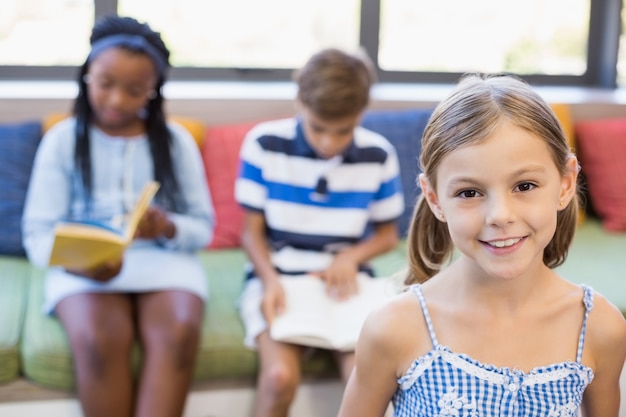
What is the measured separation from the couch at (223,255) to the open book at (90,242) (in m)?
0.20

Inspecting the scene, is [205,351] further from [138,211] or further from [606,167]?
[606,167]

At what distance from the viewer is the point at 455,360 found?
1.30 metres

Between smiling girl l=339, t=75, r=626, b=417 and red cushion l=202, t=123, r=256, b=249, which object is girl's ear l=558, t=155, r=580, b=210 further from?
red cushion l=202, t=123, r=256, b=249

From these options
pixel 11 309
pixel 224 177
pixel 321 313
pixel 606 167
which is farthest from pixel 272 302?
pixel 606 167

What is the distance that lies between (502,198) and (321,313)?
3.33 ft

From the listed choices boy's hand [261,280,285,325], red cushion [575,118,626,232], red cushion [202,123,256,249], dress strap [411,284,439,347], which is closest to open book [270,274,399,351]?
boy's hand [261,280,285,325]

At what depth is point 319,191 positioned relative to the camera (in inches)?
89.9

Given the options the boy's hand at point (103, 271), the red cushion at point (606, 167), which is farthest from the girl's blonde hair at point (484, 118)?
the red cushion at point (606, 167)

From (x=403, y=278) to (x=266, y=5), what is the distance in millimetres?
1941

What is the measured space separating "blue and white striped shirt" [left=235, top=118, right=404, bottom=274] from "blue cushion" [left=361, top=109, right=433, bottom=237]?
0.47m

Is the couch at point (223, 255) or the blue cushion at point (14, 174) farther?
the blue cushion at point (14, 174)

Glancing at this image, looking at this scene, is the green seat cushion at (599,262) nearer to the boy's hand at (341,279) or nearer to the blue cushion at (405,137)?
the blue cushion at (405,137)

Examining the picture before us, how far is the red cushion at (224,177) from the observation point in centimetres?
272

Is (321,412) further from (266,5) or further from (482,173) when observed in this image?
(266,5)
